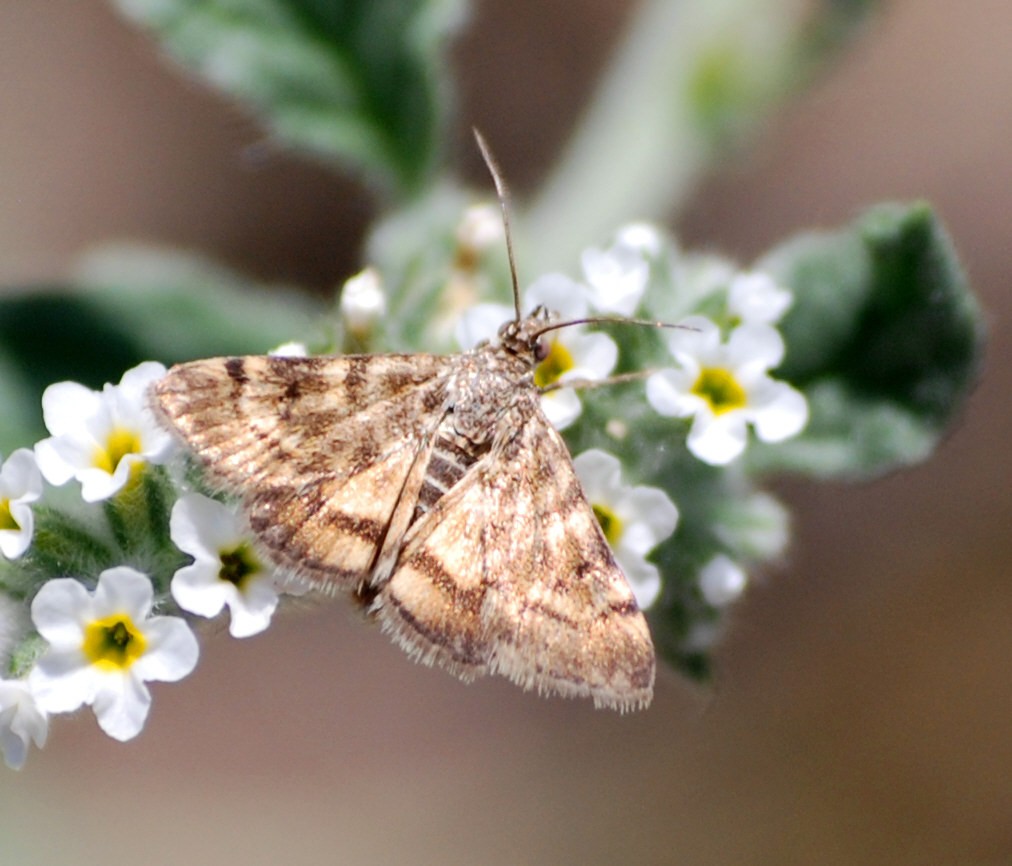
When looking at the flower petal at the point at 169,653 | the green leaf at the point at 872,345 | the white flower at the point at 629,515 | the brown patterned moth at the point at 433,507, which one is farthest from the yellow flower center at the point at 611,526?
the flower petal at the point at 169,653

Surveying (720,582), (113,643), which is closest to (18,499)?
(113,643)

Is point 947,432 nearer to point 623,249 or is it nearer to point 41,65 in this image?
point 623,249

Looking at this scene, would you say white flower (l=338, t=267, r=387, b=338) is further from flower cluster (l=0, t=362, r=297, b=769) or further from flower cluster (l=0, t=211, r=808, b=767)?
flower cluster (l=0, t=362, r=297, b=769)

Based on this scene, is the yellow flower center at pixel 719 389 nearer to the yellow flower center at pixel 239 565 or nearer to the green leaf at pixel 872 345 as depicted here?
the green leaf at pixel 872 345

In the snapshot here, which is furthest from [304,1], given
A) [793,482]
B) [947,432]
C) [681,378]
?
[793,482]

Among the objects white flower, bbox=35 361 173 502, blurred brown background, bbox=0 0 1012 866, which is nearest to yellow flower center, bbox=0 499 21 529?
white flower, bbox=35 361 173 502

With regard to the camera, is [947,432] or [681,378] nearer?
[681,378]
